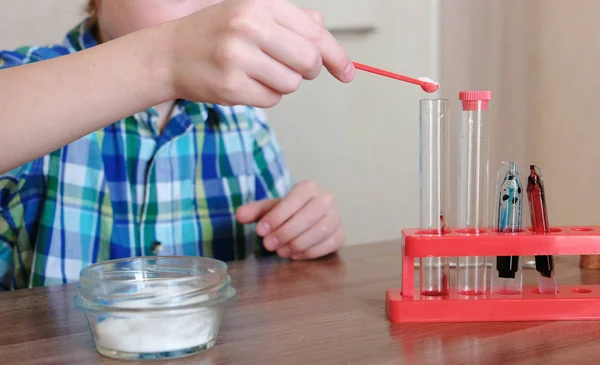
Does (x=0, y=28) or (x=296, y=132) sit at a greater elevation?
(x=0, y=28)

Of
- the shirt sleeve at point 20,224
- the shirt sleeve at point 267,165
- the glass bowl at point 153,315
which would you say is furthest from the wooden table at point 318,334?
the shirt sleeve at point 267,165

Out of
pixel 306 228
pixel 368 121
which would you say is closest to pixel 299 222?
pixel 306 228

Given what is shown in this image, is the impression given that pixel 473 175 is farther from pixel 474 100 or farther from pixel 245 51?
pixel 245 51

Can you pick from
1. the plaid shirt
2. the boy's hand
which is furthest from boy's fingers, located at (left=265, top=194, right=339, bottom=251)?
the plaid shirt

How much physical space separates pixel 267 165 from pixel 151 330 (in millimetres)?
609

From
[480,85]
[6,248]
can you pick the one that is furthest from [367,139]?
[6,248]

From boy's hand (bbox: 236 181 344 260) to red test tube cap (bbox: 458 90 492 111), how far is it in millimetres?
304

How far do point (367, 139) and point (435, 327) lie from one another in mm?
1176

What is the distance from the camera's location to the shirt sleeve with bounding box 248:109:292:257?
1043 millimetres

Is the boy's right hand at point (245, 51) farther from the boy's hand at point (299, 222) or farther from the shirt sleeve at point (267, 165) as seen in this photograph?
the shirt sleeve at point (267, 165)

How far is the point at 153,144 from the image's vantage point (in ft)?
3.07

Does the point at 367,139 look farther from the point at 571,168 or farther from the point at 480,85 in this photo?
the point at 571,168

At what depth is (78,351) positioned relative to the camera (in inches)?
18.8

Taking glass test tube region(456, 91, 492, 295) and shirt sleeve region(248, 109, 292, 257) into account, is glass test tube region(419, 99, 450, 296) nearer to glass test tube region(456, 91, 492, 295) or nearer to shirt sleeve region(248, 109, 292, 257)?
glass test tube region(456, 91, 492, 295)
